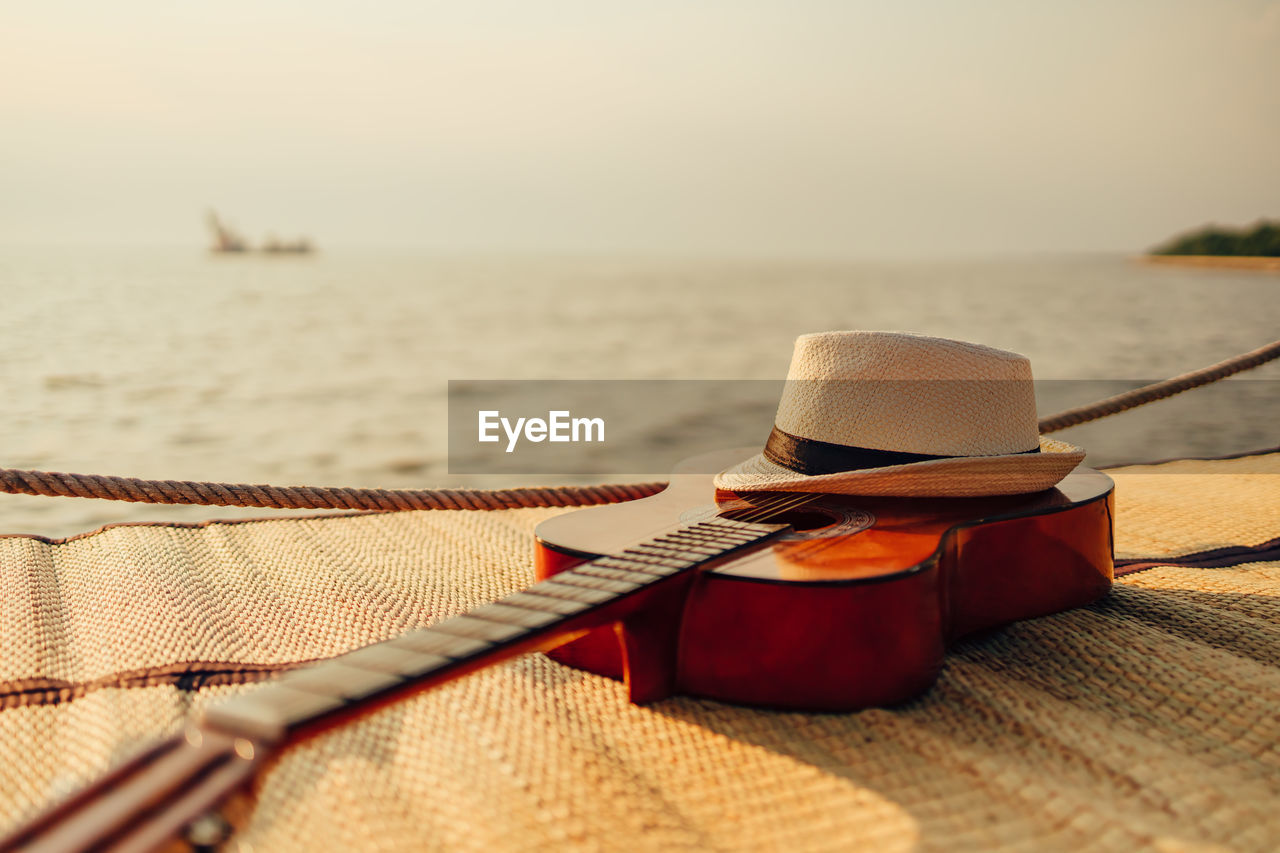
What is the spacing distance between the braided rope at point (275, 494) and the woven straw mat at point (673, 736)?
0.15 m

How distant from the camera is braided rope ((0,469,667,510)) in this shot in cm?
159

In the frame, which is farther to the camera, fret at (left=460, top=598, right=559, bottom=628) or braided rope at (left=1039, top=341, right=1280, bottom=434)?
braided rope at (left=1039, top=341, right=1280, bottom=434)

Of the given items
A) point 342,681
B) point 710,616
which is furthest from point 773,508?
point 342,681

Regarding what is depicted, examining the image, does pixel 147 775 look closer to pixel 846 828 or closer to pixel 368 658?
pixel 368 658

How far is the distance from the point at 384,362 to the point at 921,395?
31.6 ft

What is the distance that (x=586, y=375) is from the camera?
948 centimetres

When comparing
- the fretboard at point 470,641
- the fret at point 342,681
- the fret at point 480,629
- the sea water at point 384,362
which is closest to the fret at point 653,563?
the fretboard at point 470,641

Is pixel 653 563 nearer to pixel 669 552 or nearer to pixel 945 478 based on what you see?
pixel 669 552

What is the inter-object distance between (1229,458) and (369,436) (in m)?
5.01

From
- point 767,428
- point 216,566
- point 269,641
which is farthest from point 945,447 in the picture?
point 767,428

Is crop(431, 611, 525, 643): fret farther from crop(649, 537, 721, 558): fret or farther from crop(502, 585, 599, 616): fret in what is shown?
crop(649, 537, 721, 558): fret

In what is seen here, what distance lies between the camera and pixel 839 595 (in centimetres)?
98

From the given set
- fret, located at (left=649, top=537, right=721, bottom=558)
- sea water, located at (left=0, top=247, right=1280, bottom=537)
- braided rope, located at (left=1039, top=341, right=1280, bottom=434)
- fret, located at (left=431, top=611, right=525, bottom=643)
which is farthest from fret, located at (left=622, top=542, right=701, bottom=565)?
sea water, located at (left=0, top=247, right=1280, bottom=537)

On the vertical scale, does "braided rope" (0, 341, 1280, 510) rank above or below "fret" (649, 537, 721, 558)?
below
